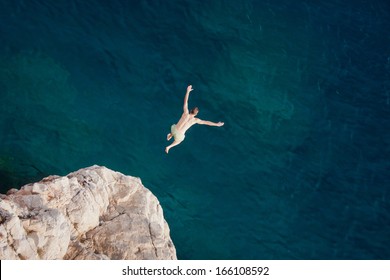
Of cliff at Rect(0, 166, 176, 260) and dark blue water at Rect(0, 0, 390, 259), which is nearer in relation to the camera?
cliff at Rect(0, 166, 176, 260)

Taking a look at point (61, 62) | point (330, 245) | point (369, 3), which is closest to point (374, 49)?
point (369, 3)

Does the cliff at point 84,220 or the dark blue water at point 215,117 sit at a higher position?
the dark blue water at point 215,117

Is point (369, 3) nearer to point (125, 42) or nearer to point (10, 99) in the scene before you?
point (125, 42)

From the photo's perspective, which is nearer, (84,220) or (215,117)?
(84,220)

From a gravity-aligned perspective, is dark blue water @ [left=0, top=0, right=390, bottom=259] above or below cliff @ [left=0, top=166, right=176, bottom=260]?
above
